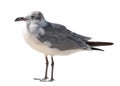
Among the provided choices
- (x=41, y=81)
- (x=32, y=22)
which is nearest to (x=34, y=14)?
(x=32, y=22)

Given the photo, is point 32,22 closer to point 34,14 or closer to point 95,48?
point 34,14

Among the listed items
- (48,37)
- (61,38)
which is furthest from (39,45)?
(61,38)

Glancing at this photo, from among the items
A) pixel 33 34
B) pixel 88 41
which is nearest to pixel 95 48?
pixel 88 41

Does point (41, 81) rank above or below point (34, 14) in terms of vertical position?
below

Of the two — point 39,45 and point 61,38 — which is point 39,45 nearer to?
point 39,45

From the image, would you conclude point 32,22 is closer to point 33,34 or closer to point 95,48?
point 33,34
